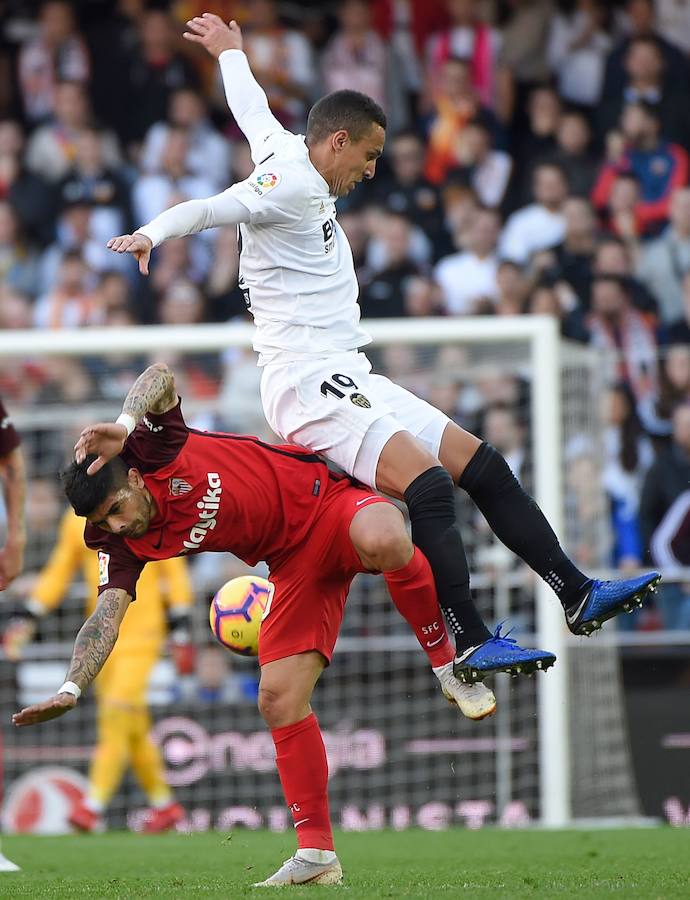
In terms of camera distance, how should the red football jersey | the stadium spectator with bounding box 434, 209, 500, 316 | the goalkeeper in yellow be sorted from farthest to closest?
the stadium spectator with bounding box 434, 209, 500, 316 → the goalkeeper in yellow → the red football jersey

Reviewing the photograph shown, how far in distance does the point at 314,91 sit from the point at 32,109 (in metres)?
2.78

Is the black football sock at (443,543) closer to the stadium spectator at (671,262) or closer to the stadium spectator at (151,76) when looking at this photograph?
the stadium spectator at (671,262)

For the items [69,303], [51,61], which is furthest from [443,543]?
[51,61]

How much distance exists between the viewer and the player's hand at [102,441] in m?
5.70

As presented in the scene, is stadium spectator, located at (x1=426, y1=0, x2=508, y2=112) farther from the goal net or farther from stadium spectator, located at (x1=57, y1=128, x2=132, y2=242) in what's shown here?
the goal net

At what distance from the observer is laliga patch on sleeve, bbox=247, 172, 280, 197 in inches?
245

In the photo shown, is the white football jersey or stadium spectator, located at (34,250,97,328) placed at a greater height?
stadium spectator, located at (34,250,97,328)

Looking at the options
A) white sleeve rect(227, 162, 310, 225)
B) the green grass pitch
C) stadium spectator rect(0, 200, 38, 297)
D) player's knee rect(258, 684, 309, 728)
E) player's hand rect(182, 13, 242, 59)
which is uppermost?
stadium spectator rect(0, 200, 38, 297)

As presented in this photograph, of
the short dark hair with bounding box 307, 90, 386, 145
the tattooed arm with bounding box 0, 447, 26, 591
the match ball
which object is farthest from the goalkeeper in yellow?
the short dark hair with bounding box 307, 90, 386, 145

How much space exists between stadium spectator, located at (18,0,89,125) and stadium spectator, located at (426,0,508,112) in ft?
11.1

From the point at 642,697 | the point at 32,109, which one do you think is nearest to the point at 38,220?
the point at 32,109

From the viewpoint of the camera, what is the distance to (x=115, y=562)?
6.25 m

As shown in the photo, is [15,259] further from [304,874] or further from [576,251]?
[304,874]

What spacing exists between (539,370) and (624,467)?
138cm
